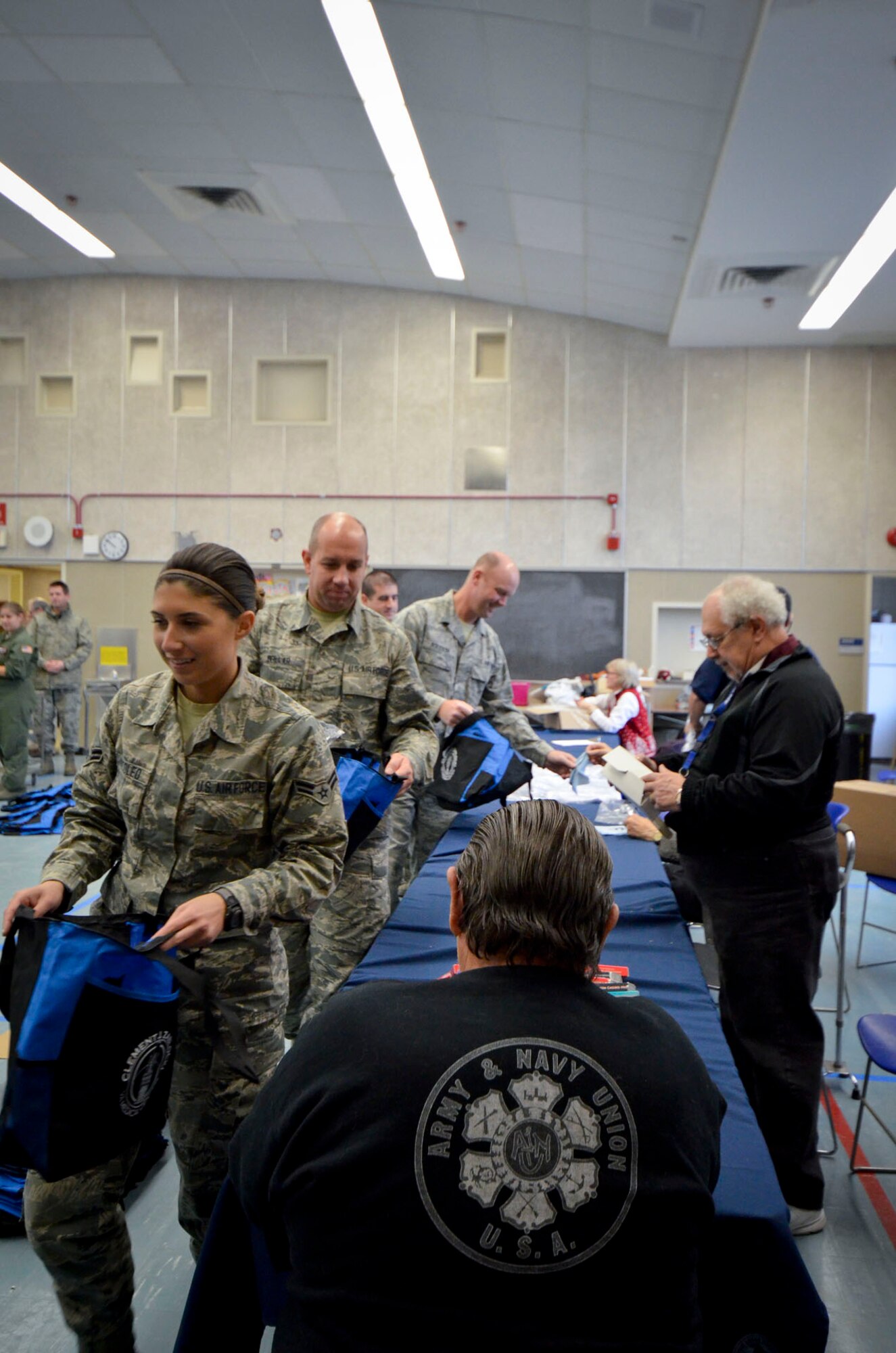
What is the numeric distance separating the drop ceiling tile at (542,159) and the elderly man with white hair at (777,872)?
5.39 meters

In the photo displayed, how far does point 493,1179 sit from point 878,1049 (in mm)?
1828

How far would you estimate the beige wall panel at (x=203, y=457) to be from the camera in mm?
10555

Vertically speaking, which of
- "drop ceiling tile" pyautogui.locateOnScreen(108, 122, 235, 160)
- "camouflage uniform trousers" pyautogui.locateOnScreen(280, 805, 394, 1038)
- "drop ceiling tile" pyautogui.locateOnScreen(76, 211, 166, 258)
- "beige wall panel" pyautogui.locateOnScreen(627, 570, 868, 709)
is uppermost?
"drop ceiling tile" pyautogui.locateOnScreen(76, 211, 166, 258)

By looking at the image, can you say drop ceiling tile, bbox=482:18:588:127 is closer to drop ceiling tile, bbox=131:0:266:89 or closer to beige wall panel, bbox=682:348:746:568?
drop ceiling tile, bbox=131:0:266:89

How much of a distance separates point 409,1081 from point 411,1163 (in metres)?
0.08

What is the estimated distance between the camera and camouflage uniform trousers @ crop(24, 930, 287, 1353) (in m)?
1.47

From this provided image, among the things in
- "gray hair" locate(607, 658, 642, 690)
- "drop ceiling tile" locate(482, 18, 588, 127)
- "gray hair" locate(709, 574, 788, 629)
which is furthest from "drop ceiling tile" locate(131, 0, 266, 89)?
"gray hair" locate(709, 574, 788, 629)

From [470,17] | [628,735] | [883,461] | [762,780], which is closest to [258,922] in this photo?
[762,780]

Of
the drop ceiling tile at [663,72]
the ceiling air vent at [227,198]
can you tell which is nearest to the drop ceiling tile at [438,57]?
the drop ceiling tile at [663,72]

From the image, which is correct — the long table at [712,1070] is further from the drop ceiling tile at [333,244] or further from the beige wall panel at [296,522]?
the beige wall panel at [296,522]

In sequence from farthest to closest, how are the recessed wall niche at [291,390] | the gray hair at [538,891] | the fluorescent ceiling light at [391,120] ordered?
the recessed wall niche at [291,390] < the fluorescent ceiling light at [391,120] < the gray hair at [538,891]

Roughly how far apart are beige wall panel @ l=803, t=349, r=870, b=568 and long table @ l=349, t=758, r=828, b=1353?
7678 mm

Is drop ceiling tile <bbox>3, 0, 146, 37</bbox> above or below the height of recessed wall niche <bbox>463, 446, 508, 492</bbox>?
above

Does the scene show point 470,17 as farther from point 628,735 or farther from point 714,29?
point 628,735
